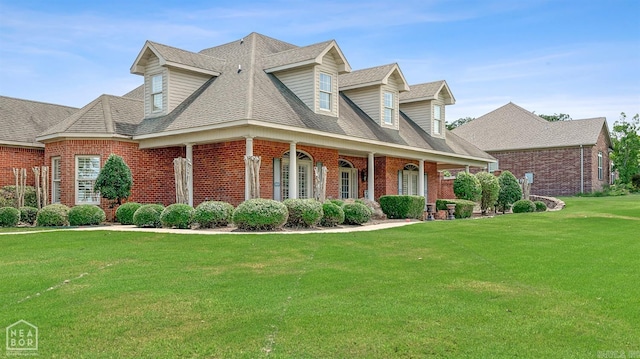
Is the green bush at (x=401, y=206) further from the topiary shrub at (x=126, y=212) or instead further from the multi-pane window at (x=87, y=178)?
the multi-pane window at (x=87, y=178)

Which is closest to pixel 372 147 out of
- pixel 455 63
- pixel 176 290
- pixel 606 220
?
pixel 455 63

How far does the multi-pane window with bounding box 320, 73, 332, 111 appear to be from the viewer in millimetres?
21844

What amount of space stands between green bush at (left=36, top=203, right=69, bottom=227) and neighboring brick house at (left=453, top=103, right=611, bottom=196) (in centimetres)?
3444

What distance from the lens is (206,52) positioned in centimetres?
2642

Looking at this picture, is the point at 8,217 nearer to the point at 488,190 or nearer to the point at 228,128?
the point at 228,128

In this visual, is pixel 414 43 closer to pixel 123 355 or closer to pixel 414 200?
pixel 414 200

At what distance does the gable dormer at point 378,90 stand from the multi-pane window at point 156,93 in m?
8.72

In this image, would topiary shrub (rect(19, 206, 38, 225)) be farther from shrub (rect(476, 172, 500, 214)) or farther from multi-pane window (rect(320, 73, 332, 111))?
shrub (rect(476, 172, 500, 214))

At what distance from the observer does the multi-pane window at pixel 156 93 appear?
2175cm

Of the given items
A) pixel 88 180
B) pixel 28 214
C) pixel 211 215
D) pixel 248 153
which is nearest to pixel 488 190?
pixel 248 153

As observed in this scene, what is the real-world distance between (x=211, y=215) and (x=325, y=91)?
828 cm

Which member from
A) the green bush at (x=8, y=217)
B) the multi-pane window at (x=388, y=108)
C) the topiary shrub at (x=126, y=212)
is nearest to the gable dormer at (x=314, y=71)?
the multi-pane window at (x=388, y=108)

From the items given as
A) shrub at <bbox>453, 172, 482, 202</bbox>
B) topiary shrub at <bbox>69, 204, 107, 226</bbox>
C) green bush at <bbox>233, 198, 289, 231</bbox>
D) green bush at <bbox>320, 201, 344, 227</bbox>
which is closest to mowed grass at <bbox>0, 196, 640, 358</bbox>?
green bush at <bbox>233, 198, 289, 231</bbox>

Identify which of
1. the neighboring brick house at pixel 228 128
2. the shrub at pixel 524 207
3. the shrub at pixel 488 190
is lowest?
the shrub at pixel 524 207
